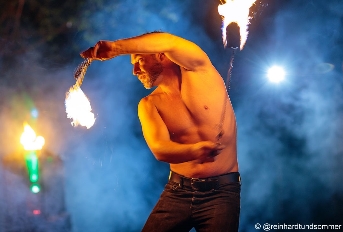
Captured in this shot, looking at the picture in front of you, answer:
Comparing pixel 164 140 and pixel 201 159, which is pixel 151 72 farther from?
pixel 201 159

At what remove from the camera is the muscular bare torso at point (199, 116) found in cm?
257

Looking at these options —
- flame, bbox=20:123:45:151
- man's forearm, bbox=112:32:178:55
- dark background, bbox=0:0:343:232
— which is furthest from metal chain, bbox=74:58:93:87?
dark background, bbox=0:0:343:232

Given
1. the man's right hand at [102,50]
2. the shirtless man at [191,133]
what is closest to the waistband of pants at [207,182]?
the shirtless man at [191,133]

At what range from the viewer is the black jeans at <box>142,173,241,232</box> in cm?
253

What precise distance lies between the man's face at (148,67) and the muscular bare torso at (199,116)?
0.15 m

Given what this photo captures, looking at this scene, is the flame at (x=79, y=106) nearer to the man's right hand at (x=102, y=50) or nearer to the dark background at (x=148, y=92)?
the man's right hand at (x=102, y=50)

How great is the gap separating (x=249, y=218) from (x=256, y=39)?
115 inches

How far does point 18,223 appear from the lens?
5.36 metres

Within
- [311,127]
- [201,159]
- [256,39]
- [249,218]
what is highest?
[256,39]

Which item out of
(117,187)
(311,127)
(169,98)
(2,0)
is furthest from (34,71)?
(311,127)

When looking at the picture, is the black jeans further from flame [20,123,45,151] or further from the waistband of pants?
flame [20,123,45,151]

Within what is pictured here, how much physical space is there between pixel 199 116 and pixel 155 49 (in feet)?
1.92

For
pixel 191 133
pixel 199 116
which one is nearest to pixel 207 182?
pixel 191 133

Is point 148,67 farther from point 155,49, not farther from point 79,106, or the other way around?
point 79,106
